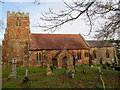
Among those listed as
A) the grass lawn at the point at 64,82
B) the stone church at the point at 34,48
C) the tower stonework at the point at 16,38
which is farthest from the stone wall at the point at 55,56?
the grass lawn at the point at 64,82

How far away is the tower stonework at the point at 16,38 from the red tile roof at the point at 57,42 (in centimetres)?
199

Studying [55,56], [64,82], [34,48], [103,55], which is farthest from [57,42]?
[64,82]

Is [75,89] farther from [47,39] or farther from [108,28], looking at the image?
[47,39]

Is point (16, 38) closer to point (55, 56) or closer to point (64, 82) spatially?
point (55, 56)

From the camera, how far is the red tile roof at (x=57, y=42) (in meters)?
23.7

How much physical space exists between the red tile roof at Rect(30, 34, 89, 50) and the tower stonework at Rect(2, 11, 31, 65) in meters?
1.99

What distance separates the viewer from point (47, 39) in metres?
26.1

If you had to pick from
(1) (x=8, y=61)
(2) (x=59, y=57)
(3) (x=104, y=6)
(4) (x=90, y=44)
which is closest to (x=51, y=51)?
(2) (x=59, y=57)

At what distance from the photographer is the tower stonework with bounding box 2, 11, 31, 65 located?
22.7m

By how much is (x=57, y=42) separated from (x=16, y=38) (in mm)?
9903

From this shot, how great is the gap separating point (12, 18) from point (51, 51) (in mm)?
12469

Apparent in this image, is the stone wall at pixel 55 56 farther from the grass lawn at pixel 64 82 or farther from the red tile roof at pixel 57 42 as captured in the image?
the grass lawn at pixel 64 82

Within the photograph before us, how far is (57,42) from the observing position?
26.0m

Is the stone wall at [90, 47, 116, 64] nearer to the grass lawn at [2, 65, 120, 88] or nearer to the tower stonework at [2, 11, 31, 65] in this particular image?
the grass lawn at [2, 65, 120, 88]
